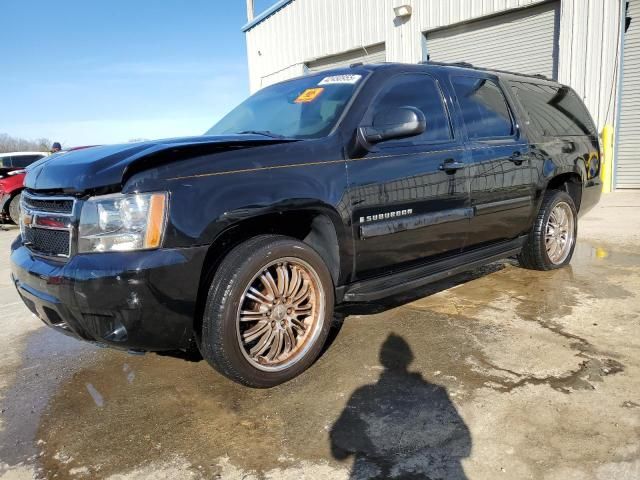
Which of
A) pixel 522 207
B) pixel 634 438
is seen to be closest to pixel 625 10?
pixel 522 207

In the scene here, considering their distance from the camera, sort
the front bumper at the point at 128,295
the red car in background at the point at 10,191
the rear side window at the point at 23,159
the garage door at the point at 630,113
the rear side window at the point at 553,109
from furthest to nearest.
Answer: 1. the rear side window at the point at 23,159
2. the red car in background at the point at 10,191
3. the garage door at the point at 630,113
4. the rear side window at the point at 553,109
5. the front bumper at the point at 128,295

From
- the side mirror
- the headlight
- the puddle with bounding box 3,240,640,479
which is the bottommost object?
the puddle with bounding box 3,240,640,479

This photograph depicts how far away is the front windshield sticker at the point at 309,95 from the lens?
3.45m

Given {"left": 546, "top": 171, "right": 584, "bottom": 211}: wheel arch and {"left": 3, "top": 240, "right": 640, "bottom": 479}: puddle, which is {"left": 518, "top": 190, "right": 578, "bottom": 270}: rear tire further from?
{"left": 3, "top": 240, "right": 640, "bottom": 479}: puddle

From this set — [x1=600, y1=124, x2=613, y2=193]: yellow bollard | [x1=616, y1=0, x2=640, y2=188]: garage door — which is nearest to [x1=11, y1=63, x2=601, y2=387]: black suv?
[x1=600, y1=124, x2=613, y2=193]: yellow bollard

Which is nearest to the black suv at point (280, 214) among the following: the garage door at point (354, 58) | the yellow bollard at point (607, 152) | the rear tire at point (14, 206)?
the yellow bollard at point (607, 152)

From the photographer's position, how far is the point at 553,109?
15.9 ft

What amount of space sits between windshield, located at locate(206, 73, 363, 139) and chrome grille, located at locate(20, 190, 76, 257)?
1324 millimetres

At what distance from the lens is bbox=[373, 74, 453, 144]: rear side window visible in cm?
340

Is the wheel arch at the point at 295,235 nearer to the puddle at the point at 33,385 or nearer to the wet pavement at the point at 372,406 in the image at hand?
the wet pavement at the point at 372,406

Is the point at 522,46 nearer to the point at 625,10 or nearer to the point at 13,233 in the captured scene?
the point at 625,10

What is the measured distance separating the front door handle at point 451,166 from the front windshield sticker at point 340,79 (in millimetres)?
824

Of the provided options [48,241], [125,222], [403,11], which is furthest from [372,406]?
[403,11]

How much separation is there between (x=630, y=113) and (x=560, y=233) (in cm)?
646
